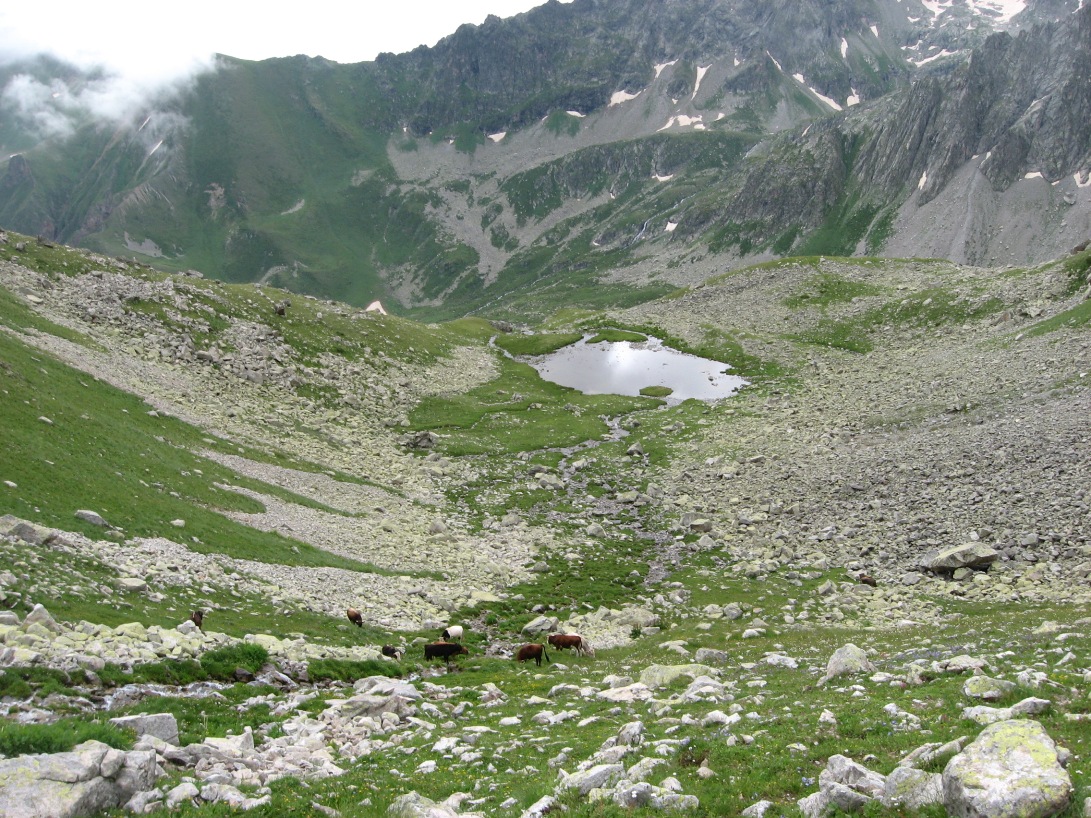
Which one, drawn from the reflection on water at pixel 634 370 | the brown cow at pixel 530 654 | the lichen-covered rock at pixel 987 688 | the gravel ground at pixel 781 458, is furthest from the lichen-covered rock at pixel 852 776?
the reflection on water at pixel 634 370

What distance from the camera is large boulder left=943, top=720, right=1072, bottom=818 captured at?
917 centimetres

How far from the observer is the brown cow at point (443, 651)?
27000 mm

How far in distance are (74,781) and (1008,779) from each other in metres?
15.4

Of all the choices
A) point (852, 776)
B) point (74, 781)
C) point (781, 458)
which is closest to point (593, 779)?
point (852, 776)

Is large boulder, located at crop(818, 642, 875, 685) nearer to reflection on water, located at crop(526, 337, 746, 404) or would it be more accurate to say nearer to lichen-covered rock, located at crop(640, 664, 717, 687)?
lichen-covered rock, located at crop(640, 664, 717, 687)

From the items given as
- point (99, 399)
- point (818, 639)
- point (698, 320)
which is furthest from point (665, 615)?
point (698, 320)

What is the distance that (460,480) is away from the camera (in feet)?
187

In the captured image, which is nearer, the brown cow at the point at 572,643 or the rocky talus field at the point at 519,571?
the rocky talus field at the point at 519,571

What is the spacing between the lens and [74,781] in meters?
11.6

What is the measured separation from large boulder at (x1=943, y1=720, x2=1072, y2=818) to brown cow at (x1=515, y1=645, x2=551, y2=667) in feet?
62.9

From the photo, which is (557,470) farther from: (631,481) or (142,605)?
(142,605)

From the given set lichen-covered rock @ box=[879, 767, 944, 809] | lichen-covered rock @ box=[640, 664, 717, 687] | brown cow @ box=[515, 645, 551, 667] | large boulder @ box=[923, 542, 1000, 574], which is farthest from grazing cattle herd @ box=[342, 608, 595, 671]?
large boulder @ box=[923, 542, 1000, 574]

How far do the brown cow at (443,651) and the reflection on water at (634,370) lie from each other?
59.6 m

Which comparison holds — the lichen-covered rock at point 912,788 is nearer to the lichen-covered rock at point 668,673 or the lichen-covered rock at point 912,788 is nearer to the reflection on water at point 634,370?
the lichen-covered rock at point 668,673
